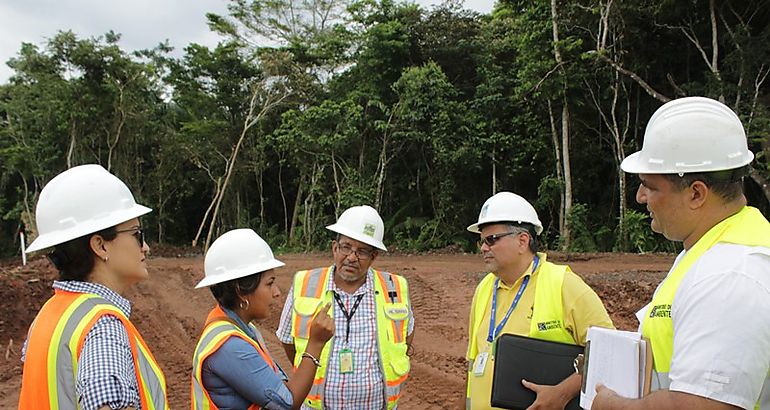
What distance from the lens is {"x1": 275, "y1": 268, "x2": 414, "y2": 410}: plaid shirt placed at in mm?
3072

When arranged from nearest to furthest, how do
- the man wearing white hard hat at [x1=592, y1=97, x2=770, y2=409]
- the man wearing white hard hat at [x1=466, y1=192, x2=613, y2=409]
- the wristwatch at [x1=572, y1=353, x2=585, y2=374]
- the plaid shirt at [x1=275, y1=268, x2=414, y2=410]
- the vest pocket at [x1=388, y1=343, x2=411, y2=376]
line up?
the man wearing white hard hat at [x1=592, y1=97, x2=770, y2=409]
the wristwatch at [x1=572, y1=353, x2=585, y2=374]
the man wearing white hard hat at [x1=466, y1=192, x2=613, y2=409]
the plaid shirt at [x1=275, y1=268, x2=414, y2=410]
the vest pocket at [x1=388, y1=343, x2=411, y2=376]

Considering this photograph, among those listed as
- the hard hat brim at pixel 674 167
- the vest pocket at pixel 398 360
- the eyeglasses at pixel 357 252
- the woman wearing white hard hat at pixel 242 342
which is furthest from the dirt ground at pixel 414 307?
the hard hat brim at pixel 674 167

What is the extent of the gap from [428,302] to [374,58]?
962cm

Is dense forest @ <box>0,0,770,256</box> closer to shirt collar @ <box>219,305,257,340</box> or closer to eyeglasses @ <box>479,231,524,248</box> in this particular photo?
eyeglasses @ <box>479,231,524,248</box>

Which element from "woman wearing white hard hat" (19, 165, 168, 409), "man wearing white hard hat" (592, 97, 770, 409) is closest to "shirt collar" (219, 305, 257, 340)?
"woman wearing white hard hat" (19, 165, 168, 409)

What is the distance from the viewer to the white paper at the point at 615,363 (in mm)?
1582

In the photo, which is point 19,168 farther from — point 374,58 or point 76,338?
point 76,338

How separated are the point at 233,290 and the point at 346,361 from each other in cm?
94

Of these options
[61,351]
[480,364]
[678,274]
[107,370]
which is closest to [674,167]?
[678,274]

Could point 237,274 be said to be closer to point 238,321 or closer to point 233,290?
point 233,290

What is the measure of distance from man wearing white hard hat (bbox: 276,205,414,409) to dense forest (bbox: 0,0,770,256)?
12.2 m

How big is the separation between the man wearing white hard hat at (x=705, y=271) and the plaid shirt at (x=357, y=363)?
1689 mm

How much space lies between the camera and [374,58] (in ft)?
56.8

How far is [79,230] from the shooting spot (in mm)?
1824
